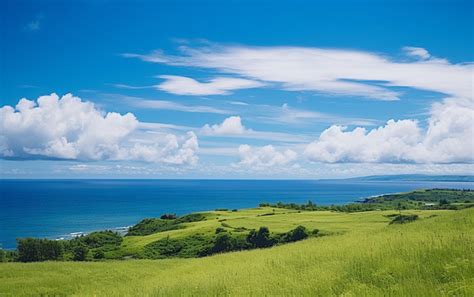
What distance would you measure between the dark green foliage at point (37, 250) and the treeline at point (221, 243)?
15.5 metres

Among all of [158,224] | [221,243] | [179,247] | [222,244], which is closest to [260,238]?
[222,244]

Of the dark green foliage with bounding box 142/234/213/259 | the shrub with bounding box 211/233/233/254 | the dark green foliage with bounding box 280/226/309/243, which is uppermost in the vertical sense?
the dark green foliage with bounding box 280/226/309/243

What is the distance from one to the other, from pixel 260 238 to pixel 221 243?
24.6 ft

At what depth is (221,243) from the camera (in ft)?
263

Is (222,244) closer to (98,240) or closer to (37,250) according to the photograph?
(37,250)

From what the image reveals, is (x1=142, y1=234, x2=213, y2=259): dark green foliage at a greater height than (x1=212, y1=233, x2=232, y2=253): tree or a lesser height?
lesser

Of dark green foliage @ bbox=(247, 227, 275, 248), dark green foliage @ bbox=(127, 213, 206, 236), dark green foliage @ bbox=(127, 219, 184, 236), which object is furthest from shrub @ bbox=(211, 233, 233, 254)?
dark green foliage @ bbox=(127, 219, 184, 236)

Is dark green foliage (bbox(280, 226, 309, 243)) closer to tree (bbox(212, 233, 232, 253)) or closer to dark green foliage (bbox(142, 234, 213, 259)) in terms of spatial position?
tree (bbox(212, 233, 232, 253))

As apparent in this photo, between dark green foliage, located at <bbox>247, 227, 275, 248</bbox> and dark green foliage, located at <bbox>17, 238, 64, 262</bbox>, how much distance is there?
34902 mm

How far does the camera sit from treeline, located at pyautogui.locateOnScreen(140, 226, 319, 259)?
7638 cm

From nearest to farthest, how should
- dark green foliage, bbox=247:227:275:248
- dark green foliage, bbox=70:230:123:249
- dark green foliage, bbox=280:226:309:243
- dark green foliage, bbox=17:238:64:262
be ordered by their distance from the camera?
dark green foliage, bbox=17:238:64:262 < dark green foliage, bbox=280:226:309:243 < dark green foliage, bbox=247:227:275:248 < dark green foliage, bbox=70:230:123:249

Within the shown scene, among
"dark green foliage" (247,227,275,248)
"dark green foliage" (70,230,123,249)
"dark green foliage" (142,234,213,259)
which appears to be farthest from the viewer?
"dark green foliage" (70,230,123,249)

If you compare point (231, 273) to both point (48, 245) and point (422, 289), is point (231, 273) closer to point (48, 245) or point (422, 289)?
point (422, 289)

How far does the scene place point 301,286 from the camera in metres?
13.3
